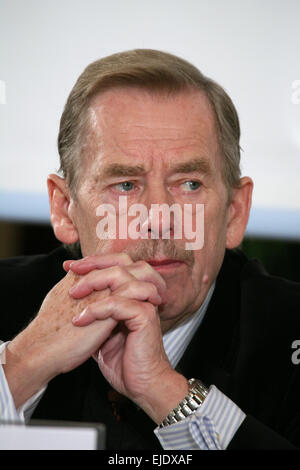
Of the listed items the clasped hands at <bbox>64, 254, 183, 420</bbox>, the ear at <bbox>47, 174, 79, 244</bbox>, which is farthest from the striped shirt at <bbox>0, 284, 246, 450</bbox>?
the ear at <bbox>47, 174, 79, 244</bbox>

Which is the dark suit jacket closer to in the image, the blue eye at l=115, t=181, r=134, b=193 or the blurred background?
the blurred background

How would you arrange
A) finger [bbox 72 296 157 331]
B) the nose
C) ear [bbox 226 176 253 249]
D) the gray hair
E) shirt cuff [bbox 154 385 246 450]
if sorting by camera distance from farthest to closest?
ear [bbox 226 176 253 249] < the gray hair < the nose < finger [bbox 72 296 157 331] < shirt cuff [bbox 154 385 246 450]

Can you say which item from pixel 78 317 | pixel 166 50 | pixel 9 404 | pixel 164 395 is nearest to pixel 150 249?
pixel 78 317

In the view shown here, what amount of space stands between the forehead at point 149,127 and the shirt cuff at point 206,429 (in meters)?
0.65

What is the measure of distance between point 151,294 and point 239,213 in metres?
0.58

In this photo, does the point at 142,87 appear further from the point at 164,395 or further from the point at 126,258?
the point at 164,395

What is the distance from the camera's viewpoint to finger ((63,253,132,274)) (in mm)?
1462

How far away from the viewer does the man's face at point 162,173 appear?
64.6 inches

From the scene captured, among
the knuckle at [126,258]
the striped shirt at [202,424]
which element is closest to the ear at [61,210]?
the knuckle at [126,258]

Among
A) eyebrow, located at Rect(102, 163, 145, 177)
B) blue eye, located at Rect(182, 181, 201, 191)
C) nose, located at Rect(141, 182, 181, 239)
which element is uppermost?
eyebrow, located at Rect(102, 163, 145, 177)

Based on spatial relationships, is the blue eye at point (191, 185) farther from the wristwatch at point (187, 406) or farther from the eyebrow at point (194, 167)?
the wristwatch at point (187, 406)

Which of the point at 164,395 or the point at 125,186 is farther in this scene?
the point at 125,186

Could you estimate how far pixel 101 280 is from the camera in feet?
4.69
